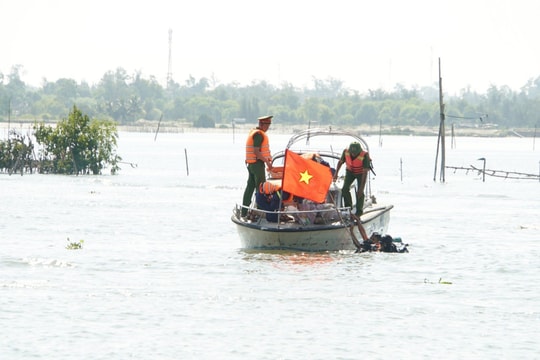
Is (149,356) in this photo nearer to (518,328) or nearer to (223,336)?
(223,336)

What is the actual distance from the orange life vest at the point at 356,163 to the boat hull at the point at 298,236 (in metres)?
1.22

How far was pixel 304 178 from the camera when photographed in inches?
1064

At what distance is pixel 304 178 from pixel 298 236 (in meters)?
1.34

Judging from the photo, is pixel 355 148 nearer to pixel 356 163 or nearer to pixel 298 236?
pixel 356 163

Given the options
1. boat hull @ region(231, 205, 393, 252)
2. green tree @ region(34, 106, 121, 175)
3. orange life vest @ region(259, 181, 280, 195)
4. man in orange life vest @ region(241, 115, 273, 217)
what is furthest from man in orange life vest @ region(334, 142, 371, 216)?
green tree @ region(34, 106, 121, 175)

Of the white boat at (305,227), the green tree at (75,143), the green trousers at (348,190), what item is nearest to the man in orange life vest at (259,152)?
the white boat at (305,227)

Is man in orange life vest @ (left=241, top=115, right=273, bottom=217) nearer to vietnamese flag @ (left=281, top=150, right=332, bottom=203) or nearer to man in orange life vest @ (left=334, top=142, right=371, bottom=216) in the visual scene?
vietnamese flag @ (left=281, top=150, right=332, bottom=203)

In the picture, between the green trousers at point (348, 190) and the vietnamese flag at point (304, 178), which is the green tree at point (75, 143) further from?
the vietnamese flag at point (304, 178)

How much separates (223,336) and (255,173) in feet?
28.2

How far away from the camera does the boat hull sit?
26.7 m

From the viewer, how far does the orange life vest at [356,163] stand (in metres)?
27.9

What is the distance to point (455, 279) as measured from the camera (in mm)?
25766

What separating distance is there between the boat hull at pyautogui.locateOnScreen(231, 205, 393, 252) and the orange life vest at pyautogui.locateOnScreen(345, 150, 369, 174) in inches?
48.1

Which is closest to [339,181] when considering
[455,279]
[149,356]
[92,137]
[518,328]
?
[455,279]
